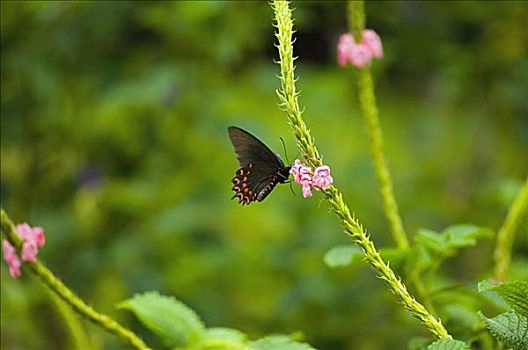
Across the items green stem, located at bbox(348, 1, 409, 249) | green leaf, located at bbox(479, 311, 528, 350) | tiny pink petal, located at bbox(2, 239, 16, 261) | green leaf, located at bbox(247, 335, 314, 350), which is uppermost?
green stem, located at bbox(348, 1, 409, 249)

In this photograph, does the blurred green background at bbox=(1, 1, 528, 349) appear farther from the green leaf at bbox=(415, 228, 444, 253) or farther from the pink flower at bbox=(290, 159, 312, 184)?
the pink flower at bbox=(290, 159, 312, 184)

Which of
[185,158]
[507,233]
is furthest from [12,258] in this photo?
[185,158]

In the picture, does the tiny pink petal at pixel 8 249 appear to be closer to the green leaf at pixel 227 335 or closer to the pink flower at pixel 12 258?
the pink flower at pixel 12 258

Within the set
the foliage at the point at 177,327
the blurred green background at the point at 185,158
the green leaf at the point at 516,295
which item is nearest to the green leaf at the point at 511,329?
the green leaf at the point at 516,295

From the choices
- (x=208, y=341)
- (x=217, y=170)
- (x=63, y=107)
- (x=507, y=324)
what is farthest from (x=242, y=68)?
(x=507, y=324)

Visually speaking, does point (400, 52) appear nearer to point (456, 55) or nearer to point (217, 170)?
point (456, 55)

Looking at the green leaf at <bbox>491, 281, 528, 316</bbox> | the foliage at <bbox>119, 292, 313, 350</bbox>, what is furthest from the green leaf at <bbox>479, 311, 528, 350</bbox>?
the foliage at <bbox>119, 292, 313, 350</bbox>
